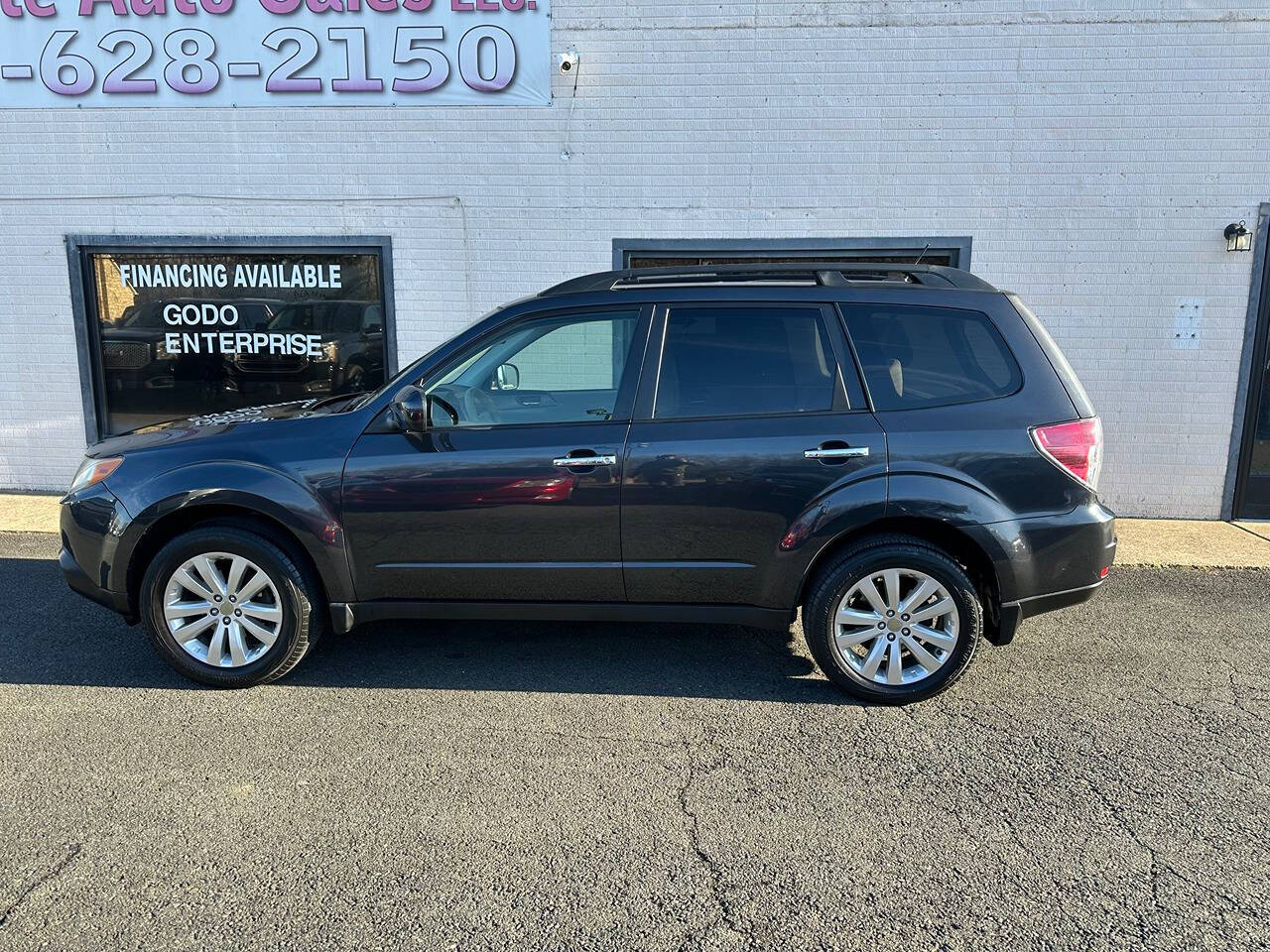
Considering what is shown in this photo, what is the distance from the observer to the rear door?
3.94 metres

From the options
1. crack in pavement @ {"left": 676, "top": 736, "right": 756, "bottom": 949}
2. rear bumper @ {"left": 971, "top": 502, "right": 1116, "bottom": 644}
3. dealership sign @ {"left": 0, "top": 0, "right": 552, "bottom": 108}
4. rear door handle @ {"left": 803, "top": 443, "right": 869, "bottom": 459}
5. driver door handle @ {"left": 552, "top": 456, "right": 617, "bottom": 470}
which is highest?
dealership sign @ {"left": 0, "top": 0, "right": 552, "bottom": 108}

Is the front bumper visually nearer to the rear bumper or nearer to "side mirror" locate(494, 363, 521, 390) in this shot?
"side mirror" locate(494, 363, 521, 390)

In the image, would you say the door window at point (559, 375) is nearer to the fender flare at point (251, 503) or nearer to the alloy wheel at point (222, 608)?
the fender flare at point (251, 503)

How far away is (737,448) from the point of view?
3.95m

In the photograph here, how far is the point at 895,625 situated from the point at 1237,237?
5185 mm

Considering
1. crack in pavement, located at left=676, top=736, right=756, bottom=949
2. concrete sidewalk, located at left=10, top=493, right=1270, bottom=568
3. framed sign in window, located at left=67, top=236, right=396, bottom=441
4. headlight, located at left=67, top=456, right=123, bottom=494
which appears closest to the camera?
crack in pavement, located at left=676, top=736, right=756, bottom=949

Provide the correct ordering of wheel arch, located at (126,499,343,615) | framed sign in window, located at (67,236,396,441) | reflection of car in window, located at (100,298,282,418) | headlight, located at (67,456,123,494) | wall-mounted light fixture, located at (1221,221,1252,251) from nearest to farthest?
wheel arch, located at (126,499,343,615), headlight, located at (67,456,123,494), wall-mounted light fixture, located at (1221,221,1252,251), framed sign in window, located at (67,236,396,441), reflection of car in window, located at (100,298,282,418)

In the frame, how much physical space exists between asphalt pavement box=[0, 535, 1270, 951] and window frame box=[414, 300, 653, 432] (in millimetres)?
1218

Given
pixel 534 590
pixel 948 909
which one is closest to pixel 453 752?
pixel 534 590

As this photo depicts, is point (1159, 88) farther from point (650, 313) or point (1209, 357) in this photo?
point (650, 313)

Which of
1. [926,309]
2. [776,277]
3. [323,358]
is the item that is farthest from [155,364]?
[926,309]

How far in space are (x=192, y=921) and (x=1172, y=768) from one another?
135 inches

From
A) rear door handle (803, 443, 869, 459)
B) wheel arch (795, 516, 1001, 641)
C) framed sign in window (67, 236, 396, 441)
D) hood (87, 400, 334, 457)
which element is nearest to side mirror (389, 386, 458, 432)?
hood (87, 400, 334, 457)

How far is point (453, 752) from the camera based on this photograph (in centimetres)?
363
